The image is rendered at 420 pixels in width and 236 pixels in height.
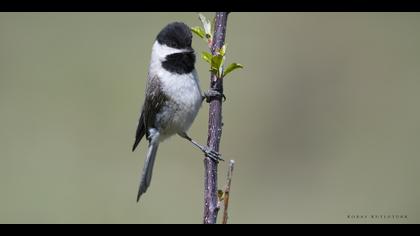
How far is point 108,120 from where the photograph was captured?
847 cm

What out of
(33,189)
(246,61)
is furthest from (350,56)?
(33,189)

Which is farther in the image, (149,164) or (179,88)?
(149,164)

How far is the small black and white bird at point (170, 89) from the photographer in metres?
3.72

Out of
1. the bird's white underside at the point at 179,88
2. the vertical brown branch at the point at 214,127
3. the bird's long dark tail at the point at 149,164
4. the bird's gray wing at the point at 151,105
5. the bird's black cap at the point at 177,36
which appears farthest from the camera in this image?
the bird's long dark tail at the point at 149,164

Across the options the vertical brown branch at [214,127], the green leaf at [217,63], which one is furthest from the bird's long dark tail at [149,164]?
the green leaf at [217,63]

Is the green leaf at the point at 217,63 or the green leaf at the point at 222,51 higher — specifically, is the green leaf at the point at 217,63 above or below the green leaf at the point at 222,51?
below

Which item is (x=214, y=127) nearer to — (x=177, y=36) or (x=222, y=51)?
(x=222, y=51)

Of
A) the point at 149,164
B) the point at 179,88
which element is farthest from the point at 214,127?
the point at 149,164

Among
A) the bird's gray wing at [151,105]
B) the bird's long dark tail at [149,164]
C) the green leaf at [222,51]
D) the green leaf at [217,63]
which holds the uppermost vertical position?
the green leaf at [222,51]

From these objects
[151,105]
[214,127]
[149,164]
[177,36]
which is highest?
[177,36]

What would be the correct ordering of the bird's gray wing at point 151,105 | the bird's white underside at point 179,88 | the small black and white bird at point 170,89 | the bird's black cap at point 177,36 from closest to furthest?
the bird's black cap at point 177,36
the small black and white bird at point 170,89
the bird's white underside at point 179,88
the bird's gray wing at point 151,105

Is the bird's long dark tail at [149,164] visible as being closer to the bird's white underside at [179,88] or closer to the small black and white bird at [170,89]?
the small black and white bird at [170,89]

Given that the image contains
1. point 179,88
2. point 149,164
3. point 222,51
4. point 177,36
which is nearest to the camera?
point 222,51

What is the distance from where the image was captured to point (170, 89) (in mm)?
4023
